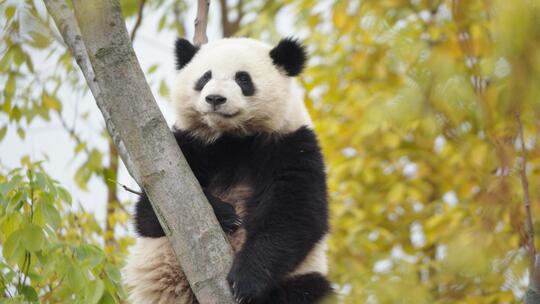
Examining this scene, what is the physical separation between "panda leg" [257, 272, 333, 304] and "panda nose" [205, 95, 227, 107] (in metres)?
1.07

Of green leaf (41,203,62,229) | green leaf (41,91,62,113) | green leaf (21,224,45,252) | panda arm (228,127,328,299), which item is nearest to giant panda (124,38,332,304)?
panda arm (228,127,328,299)

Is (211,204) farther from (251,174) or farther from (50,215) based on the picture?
(50,215)

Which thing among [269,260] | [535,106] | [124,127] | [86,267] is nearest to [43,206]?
[86,267]

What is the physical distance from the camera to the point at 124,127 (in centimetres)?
290

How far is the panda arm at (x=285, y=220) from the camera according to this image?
3.60 meters

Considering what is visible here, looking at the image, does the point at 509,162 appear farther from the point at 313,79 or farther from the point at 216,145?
the point at 313,79

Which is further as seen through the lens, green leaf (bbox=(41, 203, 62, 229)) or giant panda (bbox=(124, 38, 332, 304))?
giant panda (bbox=(124, 38, 332, 304))

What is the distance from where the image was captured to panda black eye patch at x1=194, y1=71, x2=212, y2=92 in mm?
4320

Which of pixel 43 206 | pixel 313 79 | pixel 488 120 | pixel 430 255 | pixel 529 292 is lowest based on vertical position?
pixel 529 292

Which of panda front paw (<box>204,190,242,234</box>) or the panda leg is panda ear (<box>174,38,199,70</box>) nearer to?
panda front paw (<box>204,190,242,234</box>)

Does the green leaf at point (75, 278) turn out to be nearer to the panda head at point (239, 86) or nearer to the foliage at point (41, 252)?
the foliage at point (41, 252)

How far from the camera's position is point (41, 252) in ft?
11.3

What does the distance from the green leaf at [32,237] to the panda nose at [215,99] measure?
1263 millimetres

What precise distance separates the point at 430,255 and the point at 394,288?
6.08 meters
